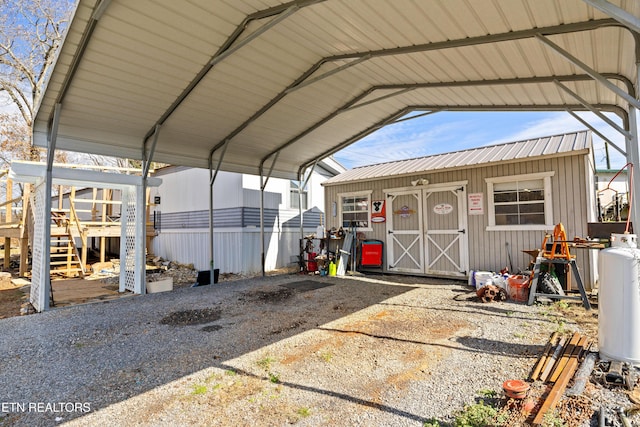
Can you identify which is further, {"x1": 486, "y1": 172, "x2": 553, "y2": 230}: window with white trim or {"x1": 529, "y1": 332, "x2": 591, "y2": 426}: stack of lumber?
{"x1": 486, "y1": 172, "x2": 553, "y2": 230}: window with white trim

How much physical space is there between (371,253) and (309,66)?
5030 millimetres

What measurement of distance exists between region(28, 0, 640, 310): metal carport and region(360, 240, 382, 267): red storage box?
3.31 meters

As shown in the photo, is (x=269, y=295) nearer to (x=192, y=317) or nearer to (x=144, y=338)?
(x=192, y=317)

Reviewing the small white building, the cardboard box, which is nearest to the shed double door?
the small white building

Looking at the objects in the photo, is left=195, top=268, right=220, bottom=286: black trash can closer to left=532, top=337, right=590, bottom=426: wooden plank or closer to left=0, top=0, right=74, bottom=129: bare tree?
left=532, top=337, right=590, bottom=426: wooden plank

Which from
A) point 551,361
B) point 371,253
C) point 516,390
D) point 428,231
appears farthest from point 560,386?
point 371,253

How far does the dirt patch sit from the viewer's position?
4661 mm

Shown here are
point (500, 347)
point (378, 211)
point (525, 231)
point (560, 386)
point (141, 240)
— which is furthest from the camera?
point (378, 211)

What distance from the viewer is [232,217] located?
9.92 metres

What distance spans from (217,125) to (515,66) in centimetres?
555

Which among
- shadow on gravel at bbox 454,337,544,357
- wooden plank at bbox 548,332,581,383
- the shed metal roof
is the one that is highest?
the shed metal roof

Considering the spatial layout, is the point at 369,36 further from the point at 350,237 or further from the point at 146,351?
the point at 350,237

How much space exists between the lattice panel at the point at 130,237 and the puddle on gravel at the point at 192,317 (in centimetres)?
269

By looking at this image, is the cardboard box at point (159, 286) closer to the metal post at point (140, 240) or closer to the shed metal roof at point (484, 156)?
the metal post at point (140, 240)
